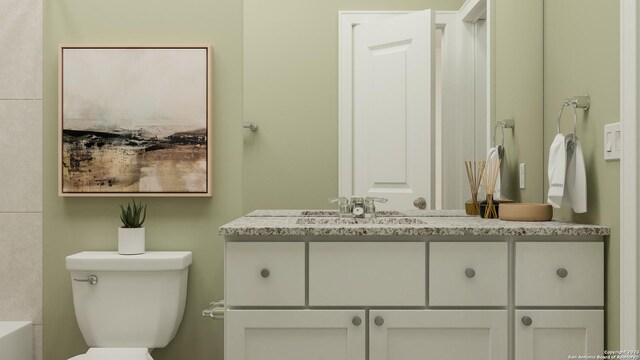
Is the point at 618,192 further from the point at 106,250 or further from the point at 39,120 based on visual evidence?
the point at 39,120

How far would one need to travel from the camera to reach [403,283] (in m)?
1.61

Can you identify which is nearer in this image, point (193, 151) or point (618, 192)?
point (618, 192)

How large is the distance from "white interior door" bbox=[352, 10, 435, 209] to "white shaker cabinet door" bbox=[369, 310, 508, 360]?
0.57 metres

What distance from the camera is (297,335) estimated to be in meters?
1.60

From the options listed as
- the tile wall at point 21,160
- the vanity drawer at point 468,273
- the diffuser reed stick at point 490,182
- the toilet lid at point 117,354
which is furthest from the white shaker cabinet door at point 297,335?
the tile wall at point 21,160

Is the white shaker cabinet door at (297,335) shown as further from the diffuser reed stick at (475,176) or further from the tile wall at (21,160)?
the tile wall at (21,160)

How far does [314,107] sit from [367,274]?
2.46ft

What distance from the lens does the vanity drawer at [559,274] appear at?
1.61m

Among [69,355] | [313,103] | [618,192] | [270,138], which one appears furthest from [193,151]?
[618,192]

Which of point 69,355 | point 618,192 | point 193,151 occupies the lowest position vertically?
point 69,355

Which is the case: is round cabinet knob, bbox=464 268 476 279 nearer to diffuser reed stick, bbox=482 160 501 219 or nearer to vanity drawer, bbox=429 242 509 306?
vanity drawer, bbox=429 242 509 306

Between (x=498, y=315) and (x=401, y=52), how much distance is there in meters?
1.05

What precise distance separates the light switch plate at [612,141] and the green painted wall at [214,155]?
132 centimetres

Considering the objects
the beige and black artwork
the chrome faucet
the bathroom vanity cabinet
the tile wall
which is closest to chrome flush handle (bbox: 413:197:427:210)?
the chrome faucet
